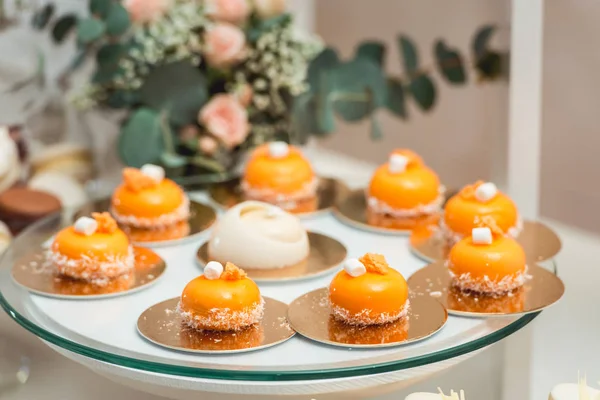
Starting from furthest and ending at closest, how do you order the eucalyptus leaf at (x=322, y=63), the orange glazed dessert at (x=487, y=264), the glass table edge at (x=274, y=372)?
the eucalyptus leaf at (x=322, y=63), the orange glazed dessert at (x=487, y=264), the glass table edge at (x=274, y=372)

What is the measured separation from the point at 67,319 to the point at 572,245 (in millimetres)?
671

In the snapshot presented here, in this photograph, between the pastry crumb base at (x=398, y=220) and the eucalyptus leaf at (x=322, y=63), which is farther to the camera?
the eucalyptus leaf at (x=322, y=63)

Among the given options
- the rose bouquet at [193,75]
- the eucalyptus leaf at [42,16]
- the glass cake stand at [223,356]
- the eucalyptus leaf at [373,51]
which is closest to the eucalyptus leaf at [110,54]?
the rose bouquet at [193,75]

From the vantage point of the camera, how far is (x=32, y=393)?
2.53 ft

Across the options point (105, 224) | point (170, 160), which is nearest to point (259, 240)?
point (105, 224)

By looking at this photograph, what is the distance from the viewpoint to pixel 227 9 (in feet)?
3.92

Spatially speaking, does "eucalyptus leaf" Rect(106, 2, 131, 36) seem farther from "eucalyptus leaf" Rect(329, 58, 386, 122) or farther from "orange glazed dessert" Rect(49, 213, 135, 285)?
"orange glazed dessert" Rect(49, 213, 135, 285)

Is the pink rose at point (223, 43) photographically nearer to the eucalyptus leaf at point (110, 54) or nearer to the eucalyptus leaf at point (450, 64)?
the eucalyptus leaf at point (110, 54)

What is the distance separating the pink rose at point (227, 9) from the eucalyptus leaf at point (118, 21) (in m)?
0.11

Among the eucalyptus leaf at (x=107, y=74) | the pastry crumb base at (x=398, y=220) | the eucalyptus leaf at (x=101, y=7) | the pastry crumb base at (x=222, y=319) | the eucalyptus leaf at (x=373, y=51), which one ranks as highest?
the eucalyptus leaf at (x=101, y=7)

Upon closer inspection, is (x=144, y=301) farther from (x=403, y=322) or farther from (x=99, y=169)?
(x=99, y=169)

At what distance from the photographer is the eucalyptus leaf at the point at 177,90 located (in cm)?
116

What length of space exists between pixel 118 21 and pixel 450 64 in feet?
1.74

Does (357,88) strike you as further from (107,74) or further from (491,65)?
(107,74)
